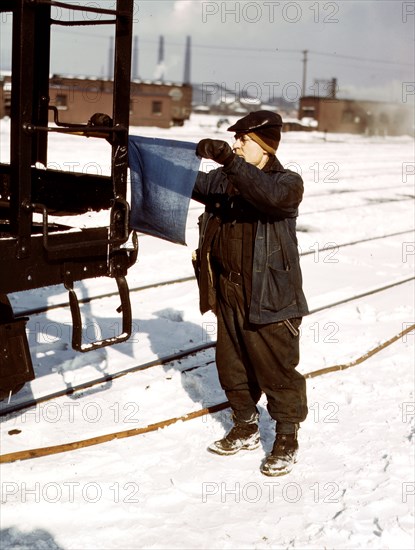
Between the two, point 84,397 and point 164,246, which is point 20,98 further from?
point 164,246

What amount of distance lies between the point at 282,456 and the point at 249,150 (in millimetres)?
1632

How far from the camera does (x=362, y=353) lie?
5.90m

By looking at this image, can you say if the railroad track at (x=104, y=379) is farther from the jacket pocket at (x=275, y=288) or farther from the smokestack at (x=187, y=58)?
the smokestack at (x=187, y=58)

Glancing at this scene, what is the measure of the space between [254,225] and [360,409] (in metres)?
1.70

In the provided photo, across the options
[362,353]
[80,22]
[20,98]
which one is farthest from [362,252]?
[20,98]

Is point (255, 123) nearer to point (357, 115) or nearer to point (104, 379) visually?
point (104, 379)

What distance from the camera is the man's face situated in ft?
12.3

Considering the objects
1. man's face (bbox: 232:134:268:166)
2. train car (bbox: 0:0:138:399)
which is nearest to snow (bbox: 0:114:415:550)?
train car (bbox: 0:0:138:399)

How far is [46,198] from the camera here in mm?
4438

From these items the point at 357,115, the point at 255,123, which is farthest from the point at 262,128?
the point at 357,115

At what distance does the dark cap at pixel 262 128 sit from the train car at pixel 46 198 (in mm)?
572

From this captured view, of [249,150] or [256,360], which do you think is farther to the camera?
[256,360]

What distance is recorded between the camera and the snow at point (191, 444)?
3.45 m

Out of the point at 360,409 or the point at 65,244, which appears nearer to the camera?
the point at 65,244
